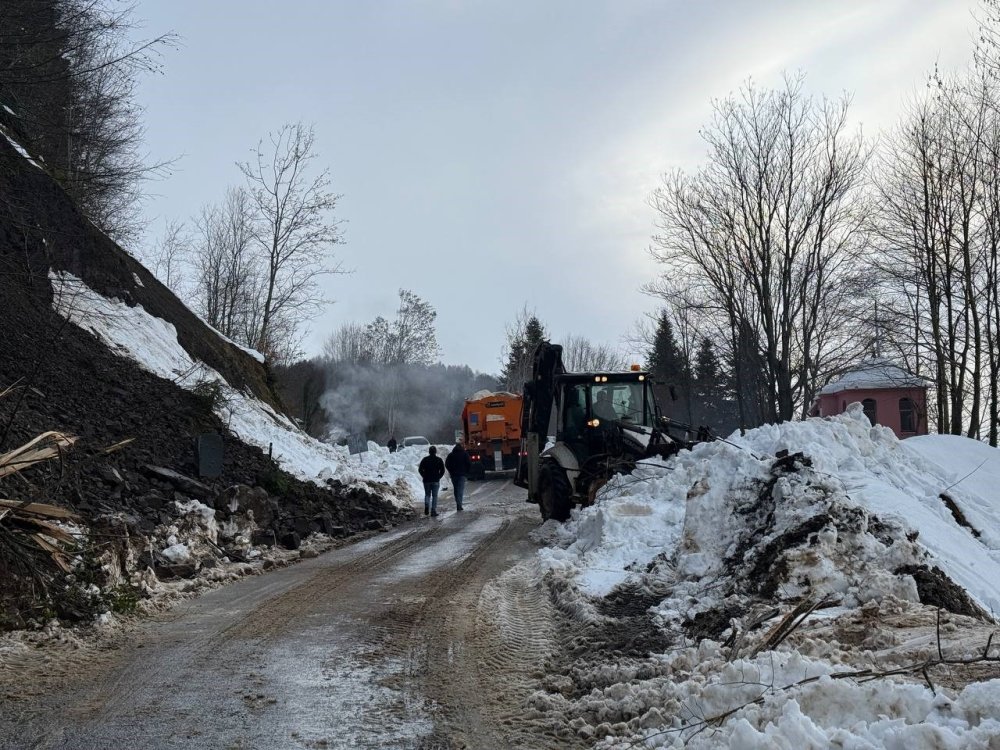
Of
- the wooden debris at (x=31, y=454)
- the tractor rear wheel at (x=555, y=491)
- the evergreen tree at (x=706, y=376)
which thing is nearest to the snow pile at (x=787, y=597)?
the tractor rear wheel at (x=555, y=491)

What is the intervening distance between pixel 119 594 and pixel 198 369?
1228cm

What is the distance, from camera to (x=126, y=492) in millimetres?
10664

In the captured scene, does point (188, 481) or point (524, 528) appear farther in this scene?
point (524, 528)

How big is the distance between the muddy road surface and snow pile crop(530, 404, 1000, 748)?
1.50 ft

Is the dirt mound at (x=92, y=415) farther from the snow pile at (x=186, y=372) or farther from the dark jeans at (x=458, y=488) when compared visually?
the dark jeans at (x=458, y=488)

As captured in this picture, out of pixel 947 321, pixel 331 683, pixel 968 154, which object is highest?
pixel 968 154

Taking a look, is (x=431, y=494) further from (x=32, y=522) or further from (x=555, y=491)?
(x=32, y=522)

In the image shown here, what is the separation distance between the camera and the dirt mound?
916 cm

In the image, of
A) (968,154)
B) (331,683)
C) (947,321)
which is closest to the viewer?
(331,683)

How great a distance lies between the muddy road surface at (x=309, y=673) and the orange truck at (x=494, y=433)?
2172 cm

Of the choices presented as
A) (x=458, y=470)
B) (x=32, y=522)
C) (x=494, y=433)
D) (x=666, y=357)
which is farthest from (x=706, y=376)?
(x=32, y=522)

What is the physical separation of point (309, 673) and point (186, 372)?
1370cm

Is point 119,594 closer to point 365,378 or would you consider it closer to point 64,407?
point 64,407

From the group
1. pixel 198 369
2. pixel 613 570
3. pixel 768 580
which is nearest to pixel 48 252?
pixel 198 369
